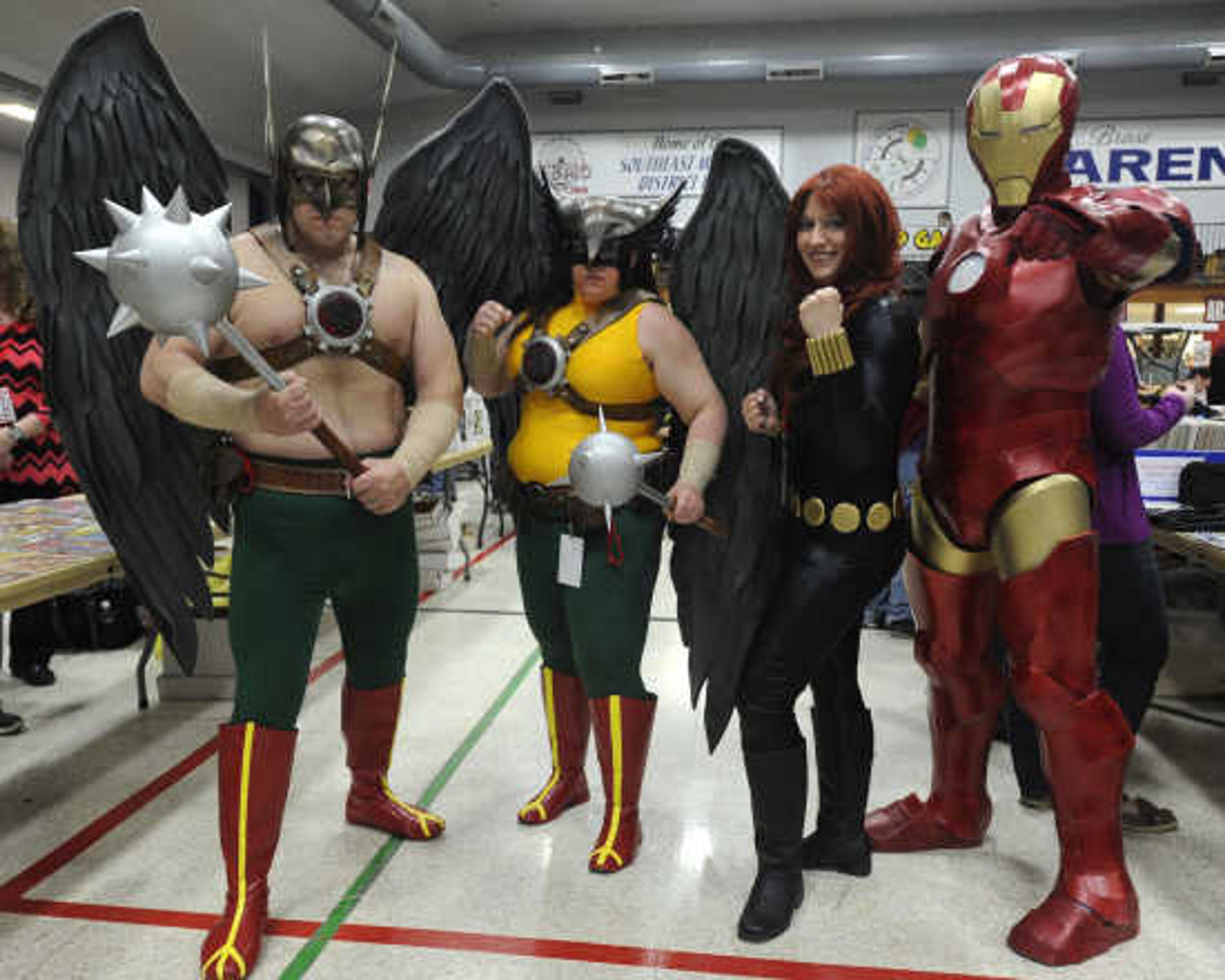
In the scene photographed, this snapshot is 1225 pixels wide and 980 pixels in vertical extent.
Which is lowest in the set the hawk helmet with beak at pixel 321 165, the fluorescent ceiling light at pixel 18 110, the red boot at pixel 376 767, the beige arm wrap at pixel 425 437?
the red boot at pixel 376 767

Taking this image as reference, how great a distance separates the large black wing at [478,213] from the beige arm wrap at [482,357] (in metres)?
0.15

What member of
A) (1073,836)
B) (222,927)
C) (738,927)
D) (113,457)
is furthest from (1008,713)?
(113,457)

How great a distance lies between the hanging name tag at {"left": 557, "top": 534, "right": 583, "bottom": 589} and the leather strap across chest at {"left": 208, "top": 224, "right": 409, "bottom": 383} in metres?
0.50

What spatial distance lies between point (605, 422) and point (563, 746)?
35.3 inches

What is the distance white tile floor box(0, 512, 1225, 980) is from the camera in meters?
1.81

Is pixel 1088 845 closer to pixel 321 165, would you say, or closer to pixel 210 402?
pixel 210 402

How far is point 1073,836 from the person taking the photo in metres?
1.79

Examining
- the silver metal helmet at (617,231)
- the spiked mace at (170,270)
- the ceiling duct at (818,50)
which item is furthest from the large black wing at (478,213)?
the ceiling duct at (818,50)

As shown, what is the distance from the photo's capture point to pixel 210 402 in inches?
61.3

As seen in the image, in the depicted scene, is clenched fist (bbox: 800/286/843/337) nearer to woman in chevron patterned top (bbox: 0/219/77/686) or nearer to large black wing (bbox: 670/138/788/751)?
large black wing (bbox: 670/138/788/751)

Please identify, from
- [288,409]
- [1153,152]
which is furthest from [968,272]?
[1153,152]

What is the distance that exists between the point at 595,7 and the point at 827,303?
6983 mm

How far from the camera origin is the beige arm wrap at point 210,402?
5.04ft

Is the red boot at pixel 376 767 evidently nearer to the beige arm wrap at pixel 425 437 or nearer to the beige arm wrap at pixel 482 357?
the beige arm wrap at pixel 425 437
